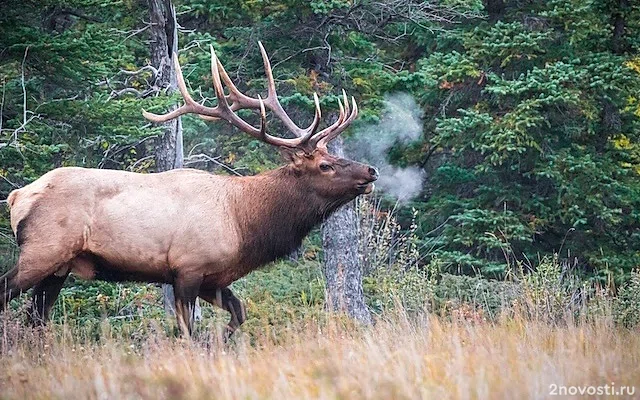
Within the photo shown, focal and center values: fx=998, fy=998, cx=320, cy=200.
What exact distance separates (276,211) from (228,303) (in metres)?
0.98

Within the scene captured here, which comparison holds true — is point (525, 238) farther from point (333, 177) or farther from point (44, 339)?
point (44, 339)

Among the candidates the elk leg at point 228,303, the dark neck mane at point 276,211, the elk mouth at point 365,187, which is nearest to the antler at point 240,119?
the dark neck mane at point 276,211

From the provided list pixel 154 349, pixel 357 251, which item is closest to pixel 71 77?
pixel 154 349

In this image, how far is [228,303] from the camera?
8914 mm

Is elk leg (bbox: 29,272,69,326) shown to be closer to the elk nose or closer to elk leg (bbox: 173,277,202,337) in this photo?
elk leg (bbox: 173,277,202,337)

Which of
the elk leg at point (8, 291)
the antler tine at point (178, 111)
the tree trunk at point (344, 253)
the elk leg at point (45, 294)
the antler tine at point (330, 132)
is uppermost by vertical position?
the antler tine at point (178, 111)

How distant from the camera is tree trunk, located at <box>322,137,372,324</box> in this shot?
1262cm

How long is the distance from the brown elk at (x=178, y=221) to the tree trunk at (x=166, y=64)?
5.78 feet

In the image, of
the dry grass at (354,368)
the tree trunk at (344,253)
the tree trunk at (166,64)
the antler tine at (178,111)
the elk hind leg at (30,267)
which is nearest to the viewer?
the dry grass at (354,368)

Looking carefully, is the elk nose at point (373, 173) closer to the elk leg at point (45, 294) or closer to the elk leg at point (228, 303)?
the elk leg at point (228, 303)

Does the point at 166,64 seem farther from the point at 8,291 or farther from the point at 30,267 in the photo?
the point at 8,291

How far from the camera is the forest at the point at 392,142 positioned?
347 inches

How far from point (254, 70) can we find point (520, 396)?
901cm

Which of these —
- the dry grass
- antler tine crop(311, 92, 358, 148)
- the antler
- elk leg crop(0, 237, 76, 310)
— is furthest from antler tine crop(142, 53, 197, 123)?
the dry grass
